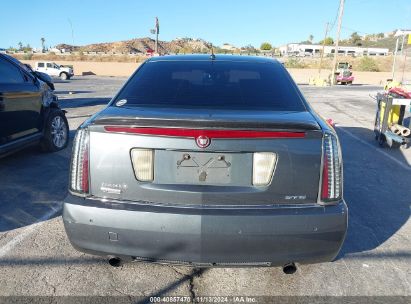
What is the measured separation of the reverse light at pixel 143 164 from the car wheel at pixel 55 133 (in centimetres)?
455

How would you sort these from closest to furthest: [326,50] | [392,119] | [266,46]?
[392,119]
[326,50]
[266,46]

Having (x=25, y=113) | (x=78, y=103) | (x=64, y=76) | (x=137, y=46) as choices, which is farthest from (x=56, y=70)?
(x=137, y=46)

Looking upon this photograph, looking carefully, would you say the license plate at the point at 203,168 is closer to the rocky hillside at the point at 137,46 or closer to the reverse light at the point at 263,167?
the reverse light at the point at 263,167

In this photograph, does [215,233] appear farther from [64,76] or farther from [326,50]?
[326,50]

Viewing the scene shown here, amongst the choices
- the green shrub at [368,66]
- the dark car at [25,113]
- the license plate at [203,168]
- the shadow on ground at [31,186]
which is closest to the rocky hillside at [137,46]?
the green shrub at [368,66]

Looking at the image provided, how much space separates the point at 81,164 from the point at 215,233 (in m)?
1.00

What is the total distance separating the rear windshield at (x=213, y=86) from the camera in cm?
283

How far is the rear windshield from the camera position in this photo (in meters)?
2.83

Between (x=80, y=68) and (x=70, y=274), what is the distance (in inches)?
2333

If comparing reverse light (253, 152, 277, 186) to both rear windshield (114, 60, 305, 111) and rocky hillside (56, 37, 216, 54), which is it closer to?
rear windshield (114, 60, 305, 111)

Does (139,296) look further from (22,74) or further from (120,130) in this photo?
(22,74)

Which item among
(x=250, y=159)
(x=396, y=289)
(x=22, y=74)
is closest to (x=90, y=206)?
(x=250, y=159)

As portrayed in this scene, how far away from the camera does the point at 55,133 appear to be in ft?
21.9

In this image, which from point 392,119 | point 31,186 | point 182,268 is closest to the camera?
point 182,268
